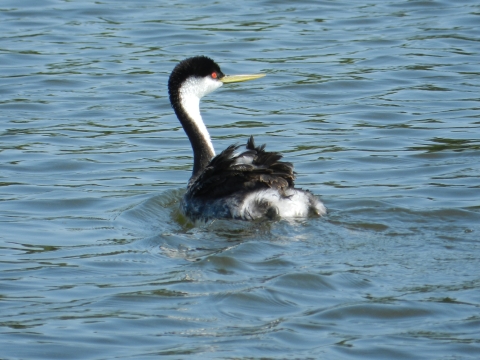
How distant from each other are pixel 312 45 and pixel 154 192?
5868mm

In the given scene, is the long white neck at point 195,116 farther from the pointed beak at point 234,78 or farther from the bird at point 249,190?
the bird at point 249,190

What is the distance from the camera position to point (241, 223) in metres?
7.62

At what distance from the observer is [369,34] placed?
14.7 metres

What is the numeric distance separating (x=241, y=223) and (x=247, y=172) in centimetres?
37

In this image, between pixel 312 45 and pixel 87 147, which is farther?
pixel 312 45

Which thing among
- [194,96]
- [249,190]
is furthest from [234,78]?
[249,190]

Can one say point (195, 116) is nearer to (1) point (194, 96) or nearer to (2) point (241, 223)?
(1) point (194, 96)

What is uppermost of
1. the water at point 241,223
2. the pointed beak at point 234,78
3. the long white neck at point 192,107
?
the pointed beak at point 234,78

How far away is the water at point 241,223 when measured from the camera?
5.76m

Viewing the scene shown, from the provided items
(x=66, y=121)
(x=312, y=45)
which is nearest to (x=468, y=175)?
(x=66, y=121)

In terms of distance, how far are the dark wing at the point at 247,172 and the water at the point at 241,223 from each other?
28 cm

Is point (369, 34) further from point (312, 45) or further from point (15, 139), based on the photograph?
point (15, 139)

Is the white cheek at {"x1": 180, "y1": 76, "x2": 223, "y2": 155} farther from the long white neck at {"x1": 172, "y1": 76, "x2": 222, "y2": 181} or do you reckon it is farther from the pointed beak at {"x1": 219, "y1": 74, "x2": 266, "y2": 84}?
the pointed beak at {"x1": 219, "y1": 74, "x2": 266, "y2": 84}

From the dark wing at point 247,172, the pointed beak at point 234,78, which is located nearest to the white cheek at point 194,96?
the pointed beak at point 234,78
